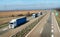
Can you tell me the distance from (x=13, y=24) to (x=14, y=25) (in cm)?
49

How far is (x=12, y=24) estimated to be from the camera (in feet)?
114

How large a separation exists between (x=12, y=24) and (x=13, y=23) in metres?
0.41

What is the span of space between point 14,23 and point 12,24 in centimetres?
90

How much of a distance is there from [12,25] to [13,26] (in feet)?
0.94

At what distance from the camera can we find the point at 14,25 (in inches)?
1385

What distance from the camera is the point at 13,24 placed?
34.8 meters

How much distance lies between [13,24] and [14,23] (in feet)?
2.48

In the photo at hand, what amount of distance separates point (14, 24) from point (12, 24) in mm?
692

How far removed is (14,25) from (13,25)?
0.55 m

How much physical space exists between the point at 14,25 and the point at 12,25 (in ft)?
2.52

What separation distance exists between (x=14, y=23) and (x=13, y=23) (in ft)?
1.72

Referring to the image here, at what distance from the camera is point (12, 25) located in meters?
34.5

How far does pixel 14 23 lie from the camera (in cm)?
3550
